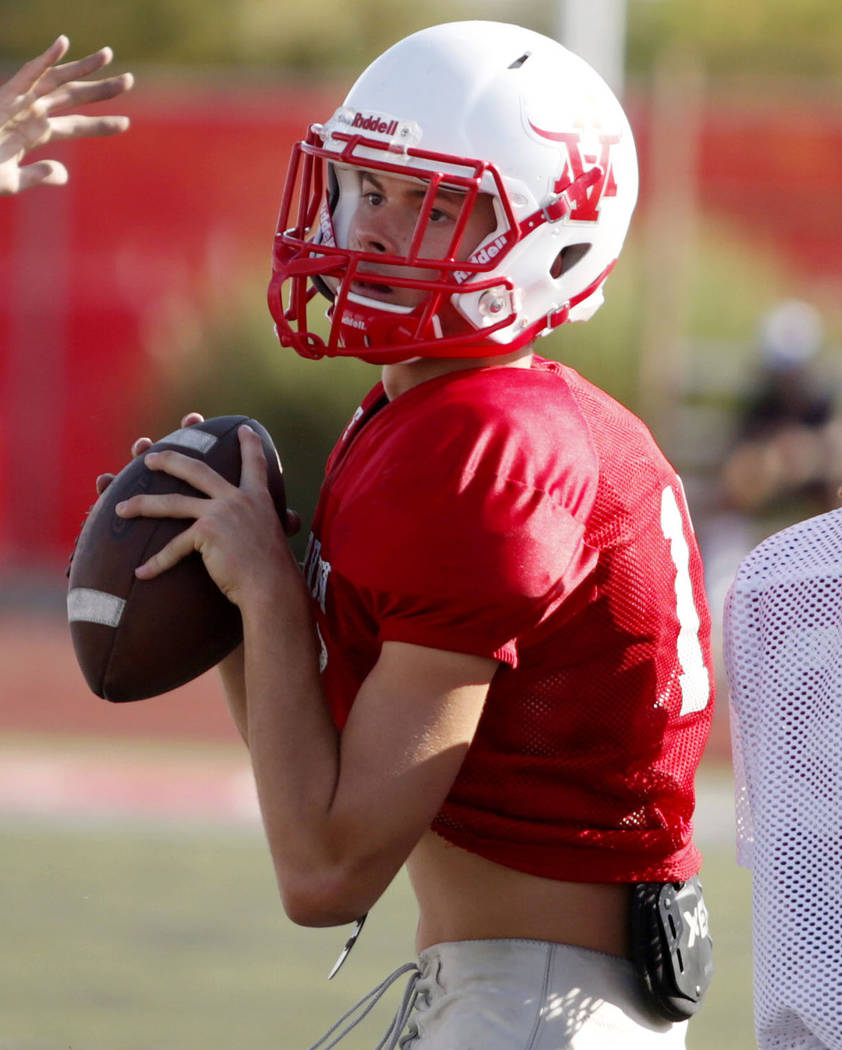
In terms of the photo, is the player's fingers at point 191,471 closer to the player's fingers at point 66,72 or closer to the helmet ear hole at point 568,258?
the helmet ear hole at point 568,258

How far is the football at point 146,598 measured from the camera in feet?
8.93

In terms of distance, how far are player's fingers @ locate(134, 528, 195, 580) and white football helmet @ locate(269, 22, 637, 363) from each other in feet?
1.13

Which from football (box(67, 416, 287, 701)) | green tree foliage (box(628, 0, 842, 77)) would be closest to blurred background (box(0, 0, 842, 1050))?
football (box(67, 416, 287, 701))

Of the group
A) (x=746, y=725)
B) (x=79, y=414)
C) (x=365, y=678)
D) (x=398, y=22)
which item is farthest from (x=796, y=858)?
(x=398, y=22)

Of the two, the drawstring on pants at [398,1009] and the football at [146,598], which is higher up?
the football at [146,598]

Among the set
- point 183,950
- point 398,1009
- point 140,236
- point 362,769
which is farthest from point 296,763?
point 140,236

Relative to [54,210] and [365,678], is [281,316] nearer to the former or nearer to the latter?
[365,678]

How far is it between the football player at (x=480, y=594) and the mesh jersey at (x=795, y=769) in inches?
12.5

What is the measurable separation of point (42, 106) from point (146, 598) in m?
1.26

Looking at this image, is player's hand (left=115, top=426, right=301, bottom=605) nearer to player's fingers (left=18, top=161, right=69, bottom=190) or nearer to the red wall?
player's fingers (left=18, top=161, right=69, bottom=190)

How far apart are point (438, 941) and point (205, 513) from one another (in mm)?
700

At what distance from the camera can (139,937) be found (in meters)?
6.51

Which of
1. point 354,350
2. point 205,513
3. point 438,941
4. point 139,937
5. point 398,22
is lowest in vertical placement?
point 398,22

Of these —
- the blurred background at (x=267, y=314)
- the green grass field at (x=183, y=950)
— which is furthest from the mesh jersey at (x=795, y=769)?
the blurred background at (x=267, y=314)
